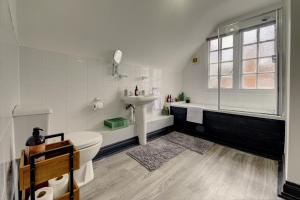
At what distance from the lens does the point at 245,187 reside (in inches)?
54.9

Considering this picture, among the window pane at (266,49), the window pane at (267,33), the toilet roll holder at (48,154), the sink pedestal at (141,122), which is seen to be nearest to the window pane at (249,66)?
the window pane at (266,49)

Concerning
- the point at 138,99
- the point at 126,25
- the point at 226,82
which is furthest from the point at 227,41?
the point at 138,99

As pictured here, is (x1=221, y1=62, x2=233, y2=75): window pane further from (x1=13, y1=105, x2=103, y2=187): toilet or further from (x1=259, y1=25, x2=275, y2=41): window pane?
(x1=13, y1=105, x2=103, y2=187): toilet

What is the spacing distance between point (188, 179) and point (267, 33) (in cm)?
272

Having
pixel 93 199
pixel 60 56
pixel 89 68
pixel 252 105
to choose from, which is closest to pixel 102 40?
pixel 89 68

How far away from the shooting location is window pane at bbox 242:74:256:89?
254cm

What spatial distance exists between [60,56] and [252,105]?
10.5 ft

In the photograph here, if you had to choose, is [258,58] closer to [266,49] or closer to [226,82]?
[266,49]

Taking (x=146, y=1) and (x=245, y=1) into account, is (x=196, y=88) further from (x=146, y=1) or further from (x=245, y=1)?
(x=146, y=1)

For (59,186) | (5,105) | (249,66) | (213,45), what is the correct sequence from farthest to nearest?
(213,45)
(249,66)
(59,186)
(5,105)

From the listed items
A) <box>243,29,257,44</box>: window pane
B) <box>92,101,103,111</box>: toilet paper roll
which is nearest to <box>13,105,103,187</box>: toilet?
<box>92,101,103,111</box>: toilet paper roll

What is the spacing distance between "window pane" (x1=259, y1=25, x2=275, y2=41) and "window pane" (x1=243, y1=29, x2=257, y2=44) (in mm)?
87

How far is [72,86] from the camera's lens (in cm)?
191

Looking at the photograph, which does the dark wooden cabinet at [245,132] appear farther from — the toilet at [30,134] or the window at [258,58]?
the toilet at [30,134]
